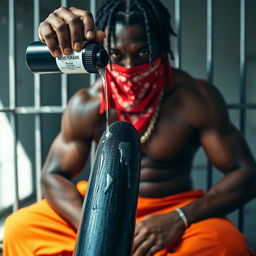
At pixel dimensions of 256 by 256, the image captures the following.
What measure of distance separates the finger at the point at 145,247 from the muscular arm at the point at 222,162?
0.18m

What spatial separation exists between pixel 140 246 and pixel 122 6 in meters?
0.90

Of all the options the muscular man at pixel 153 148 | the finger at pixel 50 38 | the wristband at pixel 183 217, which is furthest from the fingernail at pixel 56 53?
the wristband at pixel 183 217

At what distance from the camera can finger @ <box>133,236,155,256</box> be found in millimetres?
1098

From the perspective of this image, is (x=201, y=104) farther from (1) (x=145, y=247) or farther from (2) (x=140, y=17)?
(1) (x=145, y=247)

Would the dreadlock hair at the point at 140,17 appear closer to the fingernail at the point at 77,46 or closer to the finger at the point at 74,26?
the finger at the point at 74,26

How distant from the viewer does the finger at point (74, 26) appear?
75 cm

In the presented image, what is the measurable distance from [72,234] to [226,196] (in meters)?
0.54

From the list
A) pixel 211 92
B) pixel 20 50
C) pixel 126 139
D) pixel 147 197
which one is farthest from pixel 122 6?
pixel 20 50

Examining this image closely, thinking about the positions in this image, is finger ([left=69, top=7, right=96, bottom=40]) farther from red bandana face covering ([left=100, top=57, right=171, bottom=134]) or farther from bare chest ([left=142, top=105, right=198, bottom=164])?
bare chest ([left=142, top=105, right=198, bottom=164])

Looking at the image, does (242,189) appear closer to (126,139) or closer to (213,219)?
(213,219)

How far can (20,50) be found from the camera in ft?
11.1

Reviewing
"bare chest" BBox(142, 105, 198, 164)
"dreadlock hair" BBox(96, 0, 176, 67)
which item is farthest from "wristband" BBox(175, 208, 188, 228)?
"dreadlock hair" BBox(96, 0, 176, 67)

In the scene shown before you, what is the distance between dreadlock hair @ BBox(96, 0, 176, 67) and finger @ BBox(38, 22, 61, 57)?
1.89ft

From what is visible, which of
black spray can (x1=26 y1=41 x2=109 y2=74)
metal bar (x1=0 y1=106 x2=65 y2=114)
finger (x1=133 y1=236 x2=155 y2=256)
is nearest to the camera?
black spray can (x1=26 y1=41 x2=109 y2=74)
